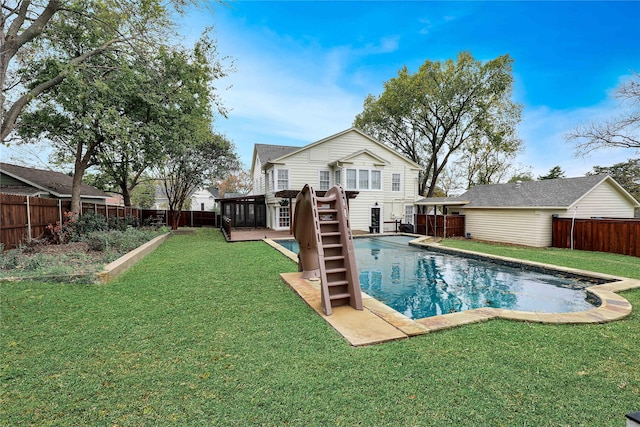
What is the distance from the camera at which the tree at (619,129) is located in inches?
495

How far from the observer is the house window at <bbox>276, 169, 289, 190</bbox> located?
18.5m

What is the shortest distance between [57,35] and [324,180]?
14.1 m

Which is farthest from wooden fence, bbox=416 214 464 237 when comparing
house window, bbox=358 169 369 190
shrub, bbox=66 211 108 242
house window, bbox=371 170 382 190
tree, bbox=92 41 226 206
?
shrub, bbox=66 211 108 242

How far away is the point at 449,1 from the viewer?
33.6 feet

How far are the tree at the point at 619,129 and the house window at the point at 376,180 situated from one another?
9.96 meters

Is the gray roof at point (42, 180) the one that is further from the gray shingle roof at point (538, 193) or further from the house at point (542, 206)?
the house at point (542, 206)

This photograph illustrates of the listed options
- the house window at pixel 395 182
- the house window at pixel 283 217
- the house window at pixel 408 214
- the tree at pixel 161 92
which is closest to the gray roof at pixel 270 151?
the house window at pixel 283 217

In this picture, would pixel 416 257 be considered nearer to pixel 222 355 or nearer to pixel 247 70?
pixel 222 355

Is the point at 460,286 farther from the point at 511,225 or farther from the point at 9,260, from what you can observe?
the point at 9,260

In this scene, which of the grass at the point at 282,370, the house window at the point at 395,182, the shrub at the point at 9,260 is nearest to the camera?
the grass at the point at 282,370

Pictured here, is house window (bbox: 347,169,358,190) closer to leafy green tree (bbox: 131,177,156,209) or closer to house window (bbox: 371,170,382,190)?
house window (bbox: 371,170,382,190)

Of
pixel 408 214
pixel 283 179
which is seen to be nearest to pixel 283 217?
pixel 283 179

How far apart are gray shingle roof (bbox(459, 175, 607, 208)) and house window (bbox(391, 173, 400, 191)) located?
16.0 ft

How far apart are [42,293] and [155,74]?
9.01 m
